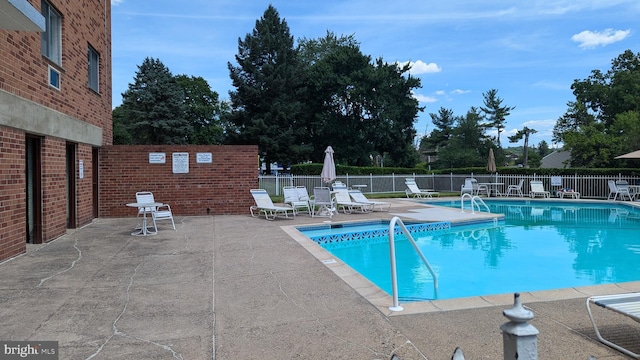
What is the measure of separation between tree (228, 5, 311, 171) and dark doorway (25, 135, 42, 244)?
24.7m

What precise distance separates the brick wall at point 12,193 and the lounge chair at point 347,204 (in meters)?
9.53

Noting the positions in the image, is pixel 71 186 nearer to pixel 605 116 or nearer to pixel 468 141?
pixel 468 141

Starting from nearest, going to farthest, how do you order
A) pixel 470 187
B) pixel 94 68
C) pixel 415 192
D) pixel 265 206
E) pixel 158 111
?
pixel 94 68 → pixel 265 206 → pixel 415 192 → pixel 470 187 → pixel 158 111

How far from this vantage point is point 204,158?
43.4 feet

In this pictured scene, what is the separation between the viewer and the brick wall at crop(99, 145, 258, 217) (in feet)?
41.8

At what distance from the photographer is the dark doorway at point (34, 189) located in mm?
8078

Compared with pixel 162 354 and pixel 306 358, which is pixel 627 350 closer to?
pixel 306 358

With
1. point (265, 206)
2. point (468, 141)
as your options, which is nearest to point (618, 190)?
point (265, 206)

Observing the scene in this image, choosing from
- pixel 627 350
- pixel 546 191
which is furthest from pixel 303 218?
pixel 546 191

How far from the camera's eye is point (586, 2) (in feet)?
48.8

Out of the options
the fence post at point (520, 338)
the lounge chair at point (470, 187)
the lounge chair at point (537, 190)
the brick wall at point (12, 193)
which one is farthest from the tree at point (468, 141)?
the fence post at point (520, 338)

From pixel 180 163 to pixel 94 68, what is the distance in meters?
3.65

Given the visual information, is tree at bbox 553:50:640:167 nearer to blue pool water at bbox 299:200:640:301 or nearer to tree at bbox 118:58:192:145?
blue pool water at bbox 299:200:640:301

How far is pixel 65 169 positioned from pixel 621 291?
10556 millimetres
